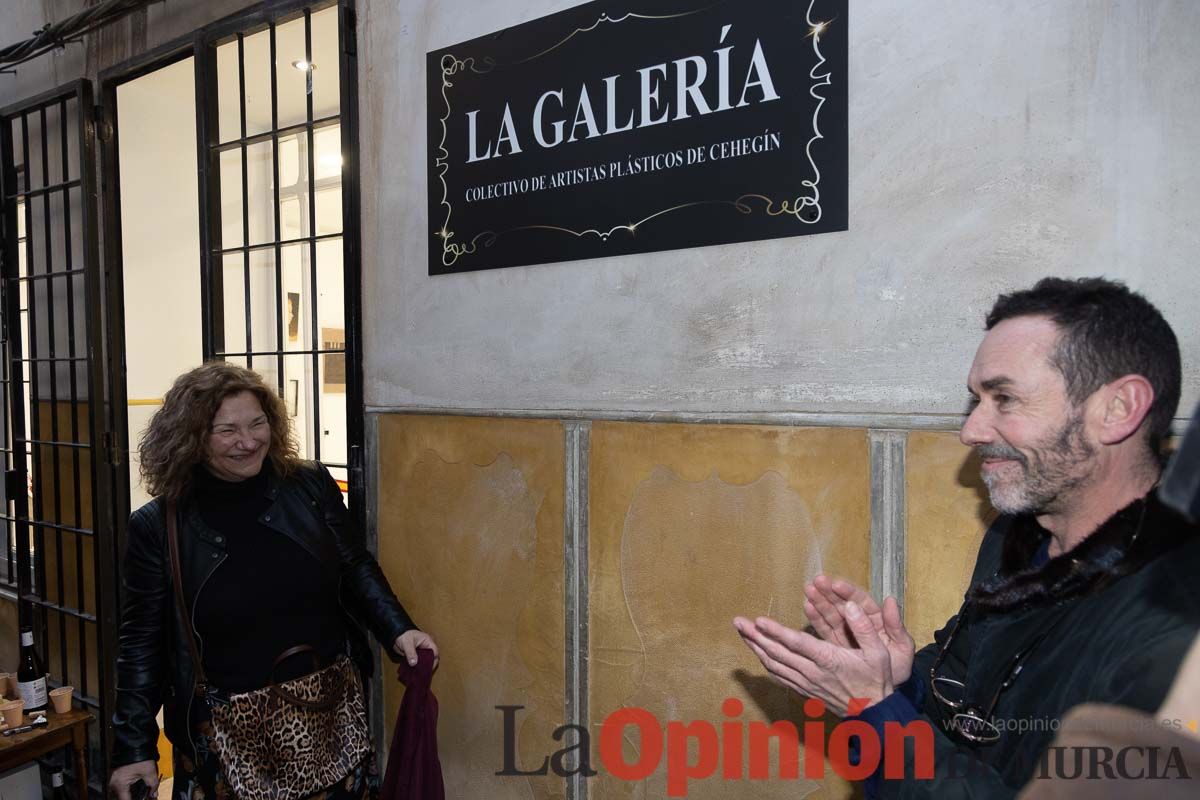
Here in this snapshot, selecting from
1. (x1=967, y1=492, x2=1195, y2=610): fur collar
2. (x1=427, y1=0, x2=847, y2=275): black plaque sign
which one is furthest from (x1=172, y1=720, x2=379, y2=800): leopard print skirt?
(x1=967, y1=492, x2=1195, y2=610): fur collar

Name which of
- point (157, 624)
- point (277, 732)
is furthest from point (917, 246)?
point (157, 624)

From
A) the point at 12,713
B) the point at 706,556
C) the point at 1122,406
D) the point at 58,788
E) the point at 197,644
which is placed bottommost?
the point at 58,788

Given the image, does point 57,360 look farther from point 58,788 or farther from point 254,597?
point 254,597

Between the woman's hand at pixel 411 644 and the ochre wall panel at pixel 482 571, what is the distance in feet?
0.42

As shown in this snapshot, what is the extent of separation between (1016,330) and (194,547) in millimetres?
2178

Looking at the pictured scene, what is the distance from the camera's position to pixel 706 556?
207 centimetres

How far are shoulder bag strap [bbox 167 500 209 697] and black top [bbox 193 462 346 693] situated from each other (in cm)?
3

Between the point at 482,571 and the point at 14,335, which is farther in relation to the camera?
the point at 14,335

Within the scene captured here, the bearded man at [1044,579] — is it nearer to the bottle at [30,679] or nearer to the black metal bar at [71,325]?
the bottle at [30,679]

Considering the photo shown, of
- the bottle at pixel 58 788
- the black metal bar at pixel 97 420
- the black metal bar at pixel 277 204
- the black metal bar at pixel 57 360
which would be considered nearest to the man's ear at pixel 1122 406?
the black metal bar at pixel 277 204

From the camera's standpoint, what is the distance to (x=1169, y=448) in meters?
1.46

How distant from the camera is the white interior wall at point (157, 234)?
465 cm

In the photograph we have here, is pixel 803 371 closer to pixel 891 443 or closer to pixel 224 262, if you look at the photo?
pixel 891 443

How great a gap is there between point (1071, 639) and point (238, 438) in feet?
7.02
